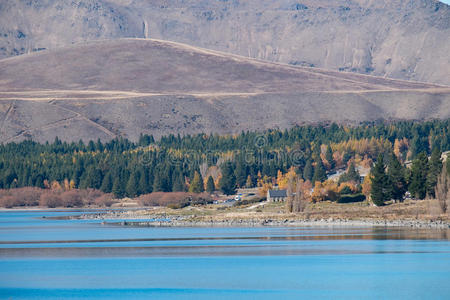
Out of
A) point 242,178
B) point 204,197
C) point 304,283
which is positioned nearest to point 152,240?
point 304,283

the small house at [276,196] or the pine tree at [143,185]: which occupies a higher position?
the small house at [276,196]

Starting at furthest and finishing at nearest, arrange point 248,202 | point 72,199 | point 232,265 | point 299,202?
point 72,199
point 248,202
point 299,202
point 232,265

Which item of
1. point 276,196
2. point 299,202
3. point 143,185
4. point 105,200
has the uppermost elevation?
point 299,202

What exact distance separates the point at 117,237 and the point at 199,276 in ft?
108

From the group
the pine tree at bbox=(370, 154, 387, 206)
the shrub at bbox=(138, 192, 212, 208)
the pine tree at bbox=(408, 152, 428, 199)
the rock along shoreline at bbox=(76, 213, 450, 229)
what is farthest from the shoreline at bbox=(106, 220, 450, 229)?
the shrub at bbox=(138, 192, 212, 208)

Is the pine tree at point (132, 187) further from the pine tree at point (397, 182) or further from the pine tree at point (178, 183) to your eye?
the pine tree at point (397, 182)

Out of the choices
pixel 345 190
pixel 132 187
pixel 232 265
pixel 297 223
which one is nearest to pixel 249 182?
pixel 132 187

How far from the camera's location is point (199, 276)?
5619 centimetres

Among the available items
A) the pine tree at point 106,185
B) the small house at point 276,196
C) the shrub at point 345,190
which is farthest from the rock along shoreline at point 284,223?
the pine tree at point 106,185

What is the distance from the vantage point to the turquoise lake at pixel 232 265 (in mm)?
50062

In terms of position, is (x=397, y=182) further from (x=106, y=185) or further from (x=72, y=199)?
(x=72, y=199)

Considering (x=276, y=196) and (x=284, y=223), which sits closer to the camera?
(x=284, y=223)

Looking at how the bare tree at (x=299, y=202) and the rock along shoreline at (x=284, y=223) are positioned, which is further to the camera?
the bare tree at (x=299, y=202)

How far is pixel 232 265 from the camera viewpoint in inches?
2421
